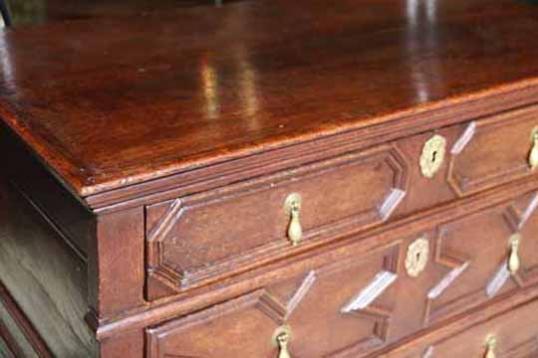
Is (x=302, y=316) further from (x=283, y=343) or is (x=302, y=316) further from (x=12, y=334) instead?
(x=12, y=334)

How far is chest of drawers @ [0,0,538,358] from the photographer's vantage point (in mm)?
930

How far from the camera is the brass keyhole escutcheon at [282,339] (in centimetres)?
108

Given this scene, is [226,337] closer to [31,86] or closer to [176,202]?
[176,202]

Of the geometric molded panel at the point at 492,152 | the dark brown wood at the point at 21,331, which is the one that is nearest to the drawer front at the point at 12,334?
the dark brown wood at the point at 21,331

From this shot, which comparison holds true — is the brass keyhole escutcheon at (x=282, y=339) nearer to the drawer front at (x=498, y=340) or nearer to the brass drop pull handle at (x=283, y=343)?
the brass drop pull handle at (x=283, y=343)

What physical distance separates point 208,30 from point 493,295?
57 cm

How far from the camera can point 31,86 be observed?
1.06m

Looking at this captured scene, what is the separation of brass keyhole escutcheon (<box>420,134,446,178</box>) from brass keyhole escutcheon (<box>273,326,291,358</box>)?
259 millimetres

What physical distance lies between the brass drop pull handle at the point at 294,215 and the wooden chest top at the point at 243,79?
0.07 m

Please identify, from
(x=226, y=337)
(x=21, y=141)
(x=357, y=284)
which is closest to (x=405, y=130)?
(x=357, y=284)

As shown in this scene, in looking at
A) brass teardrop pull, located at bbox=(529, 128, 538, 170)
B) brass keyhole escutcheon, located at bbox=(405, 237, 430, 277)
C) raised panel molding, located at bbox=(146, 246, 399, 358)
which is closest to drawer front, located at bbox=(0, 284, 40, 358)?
raised panel molding, located at bbox=(146, 246, 399, 358)

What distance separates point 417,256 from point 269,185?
30 cm

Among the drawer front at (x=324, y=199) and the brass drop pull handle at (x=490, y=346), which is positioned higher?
the drawer front at (x=324, y=199)

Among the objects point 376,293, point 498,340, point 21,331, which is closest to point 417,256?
point 376,293
